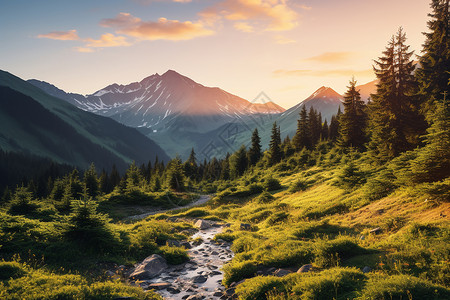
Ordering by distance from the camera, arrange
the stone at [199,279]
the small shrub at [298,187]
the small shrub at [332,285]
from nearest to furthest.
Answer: the small shrub at [332,285] < the stone at [199,279] < the small shrub at [298,187]

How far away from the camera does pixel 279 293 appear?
306 inches

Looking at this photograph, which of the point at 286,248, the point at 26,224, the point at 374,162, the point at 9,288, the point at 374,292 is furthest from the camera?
the point at 374,162

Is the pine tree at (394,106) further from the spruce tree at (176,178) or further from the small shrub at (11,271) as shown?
the spruce tree at (176,178)

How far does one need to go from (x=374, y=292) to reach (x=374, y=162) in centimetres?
2504

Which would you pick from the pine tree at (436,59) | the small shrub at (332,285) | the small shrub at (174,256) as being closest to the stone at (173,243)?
the small shrub at (174,256)

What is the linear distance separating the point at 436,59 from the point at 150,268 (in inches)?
1521

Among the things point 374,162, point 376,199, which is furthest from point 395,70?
point 376,199

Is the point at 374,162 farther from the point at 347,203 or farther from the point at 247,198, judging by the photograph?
the point at 247,198

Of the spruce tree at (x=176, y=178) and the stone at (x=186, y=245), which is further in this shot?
the spruce tree at (x=176, y=178)

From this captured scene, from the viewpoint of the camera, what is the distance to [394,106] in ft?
89.8

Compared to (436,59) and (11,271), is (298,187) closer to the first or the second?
(436,59)

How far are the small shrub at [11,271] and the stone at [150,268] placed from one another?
3.86 meters

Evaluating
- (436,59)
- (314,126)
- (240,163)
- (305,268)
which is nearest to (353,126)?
(436,59)

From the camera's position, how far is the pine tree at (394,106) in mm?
25928
